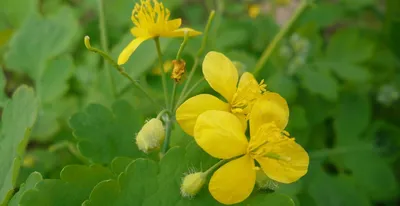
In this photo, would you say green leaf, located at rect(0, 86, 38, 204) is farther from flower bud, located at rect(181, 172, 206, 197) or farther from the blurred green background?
flower bud, located at rect(181, 172, 206, 197)

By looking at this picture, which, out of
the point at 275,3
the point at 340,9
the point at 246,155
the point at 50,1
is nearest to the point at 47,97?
the point at 50,1

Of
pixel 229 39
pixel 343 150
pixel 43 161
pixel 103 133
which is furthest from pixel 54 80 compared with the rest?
pixel 343 150

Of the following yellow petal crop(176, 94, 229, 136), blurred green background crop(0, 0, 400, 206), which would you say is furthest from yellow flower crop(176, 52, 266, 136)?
blurred green background crop(0, 0, 400, 206)

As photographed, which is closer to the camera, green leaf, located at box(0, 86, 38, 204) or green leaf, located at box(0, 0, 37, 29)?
green leaf, located at box(0, 86, 38, 204)

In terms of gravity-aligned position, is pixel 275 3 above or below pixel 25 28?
below

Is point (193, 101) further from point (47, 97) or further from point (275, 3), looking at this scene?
point (275, 3)

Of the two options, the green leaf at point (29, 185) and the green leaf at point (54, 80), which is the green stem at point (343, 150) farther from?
the green leaf at point (29, 185)
